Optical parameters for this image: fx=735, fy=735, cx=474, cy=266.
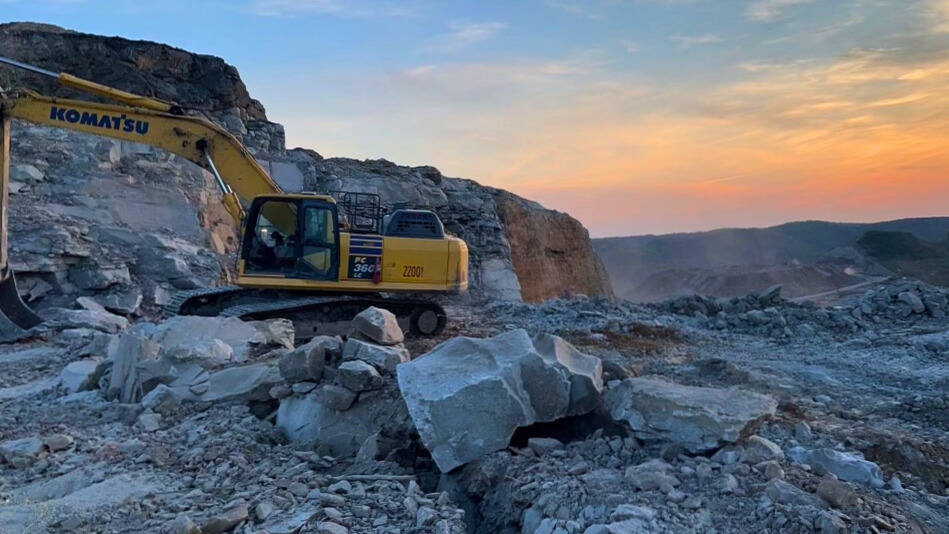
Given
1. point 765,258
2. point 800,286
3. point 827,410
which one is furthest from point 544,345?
point 765,258

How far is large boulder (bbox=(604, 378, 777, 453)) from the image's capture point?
13.1 feet

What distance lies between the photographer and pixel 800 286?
29938 millimetres

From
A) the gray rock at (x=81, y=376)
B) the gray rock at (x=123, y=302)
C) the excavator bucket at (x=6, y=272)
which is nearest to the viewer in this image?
the gray rock at (x=81, y=376)

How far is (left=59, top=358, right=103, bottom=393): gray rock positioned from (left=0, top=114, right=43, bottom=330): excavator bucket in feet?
9.13

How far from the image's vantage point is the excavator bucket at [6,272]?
810cm

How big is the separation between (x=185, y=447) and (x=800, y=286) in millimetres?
29636

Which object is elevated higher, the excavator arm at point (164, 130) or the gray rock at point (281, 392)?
the excavator arm at point (164, 130)

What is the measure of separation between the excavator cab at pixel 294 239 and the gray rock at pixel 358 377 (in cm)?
412

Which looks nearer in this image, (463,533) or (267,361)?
(463,533)

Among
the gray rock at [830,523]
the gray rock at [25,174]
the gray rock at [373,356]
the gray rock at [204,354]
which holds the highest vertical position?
the gray rock at [25,174]

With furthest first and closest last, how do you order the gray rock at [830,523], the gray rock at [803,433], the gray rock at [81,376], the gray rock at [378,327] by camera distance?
the gray rock at [378,327] < the gray rock at [81,376] < the gray rock at [803,433] < the gray rock at [830,523]

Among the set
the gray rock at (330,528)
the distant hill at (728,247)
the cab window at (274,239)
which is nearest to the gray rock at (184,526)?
the gray rock at (330,528)

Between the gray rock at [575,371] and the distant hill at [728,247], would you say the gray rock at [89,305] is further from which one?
the distant hill at [728,247]

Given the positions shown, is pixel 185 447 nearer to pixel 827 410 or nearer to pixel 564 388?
pixel 564 388
